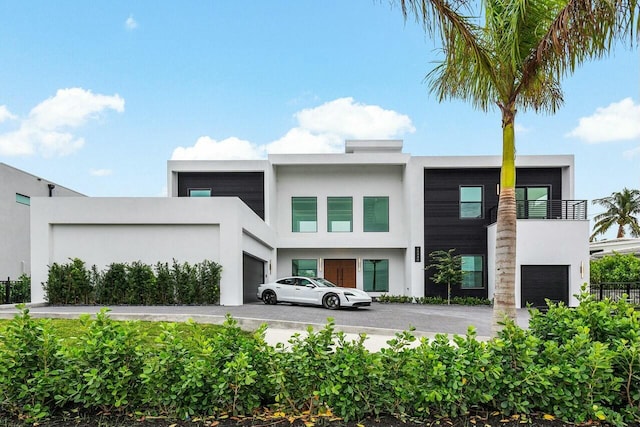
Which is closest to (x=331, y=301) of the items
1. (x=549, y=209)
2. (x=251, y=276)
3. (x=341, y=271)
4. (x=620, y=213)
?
(x=251, y=276)

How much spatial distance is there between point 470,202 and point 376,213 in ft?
15.0

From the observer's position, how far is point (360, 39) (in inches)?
500

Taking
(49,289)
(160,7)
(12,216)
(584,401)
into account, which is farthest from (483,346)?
(12,216)

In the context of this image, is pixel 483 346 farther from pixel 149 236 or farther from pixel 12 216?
pixel 12 216

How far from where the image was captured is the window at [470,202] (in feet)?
65.1

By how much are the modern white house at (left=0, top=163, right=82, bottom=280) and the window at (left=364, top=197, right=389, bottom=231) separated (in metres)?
15.3

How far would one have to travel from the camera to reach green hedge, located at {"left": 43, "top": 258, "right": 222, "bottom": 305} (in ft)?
42.8

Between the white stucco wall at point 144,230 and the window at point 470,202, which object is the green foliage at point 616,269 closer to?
the window at point 470,202

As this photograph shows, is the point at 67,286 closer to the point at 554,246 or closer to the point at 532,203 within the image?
the point at 554,246

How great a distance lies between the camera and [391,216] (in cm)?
2108

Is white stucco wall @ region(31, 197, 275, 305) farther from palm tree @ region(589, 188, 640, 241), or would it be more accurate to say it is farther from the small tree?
palm tree @ region(589, 188, 640, 241)

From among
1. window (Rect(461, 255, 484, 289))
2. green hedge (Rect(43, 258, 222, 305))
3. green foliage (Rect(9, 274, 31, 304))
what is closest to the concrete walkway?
green hedge (Rect(43, 258, 222, 305))

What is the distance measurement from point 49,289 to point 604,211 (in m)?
43.4

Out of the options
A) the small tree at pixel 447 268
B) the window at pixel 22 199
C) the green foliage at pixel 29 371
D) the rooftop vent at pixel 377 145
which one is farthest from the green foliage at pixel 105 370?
the window at pixel 22 199
